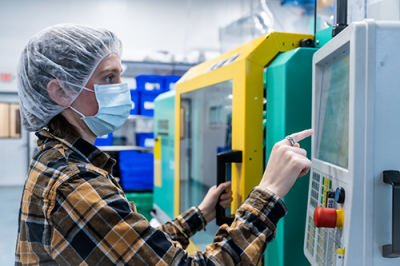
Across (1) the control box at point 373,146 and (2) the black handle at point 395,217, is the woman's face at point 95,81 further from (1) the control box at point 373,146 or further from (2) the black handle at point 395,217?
(2) the black handle at point 395,217

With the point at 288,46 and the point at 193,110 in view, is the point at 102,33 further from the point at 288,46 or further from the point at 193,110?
the point at 193,110

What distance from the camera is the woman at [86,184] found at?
712 millimetres

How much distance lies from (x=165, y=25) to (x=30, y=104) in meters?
5.01

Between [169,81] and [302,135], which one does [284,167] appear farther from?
[169,81]

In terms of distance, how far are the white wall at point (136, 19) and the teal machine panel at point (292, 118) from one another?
15.0 feet

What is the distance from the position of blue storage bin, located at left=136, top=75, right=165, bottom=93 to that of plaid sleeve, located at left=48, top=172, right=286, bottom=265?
366cm

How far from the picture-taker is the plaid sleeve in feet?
2.33

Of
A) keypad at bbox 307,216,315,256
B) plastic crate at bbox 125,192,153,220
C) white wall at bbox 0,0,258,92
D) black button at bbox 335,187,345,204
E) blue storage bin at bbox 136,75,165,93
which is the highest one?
white wall at bbox 0,0,258,92

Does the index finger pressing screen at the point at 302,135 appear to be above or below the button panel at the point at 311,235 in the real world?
above

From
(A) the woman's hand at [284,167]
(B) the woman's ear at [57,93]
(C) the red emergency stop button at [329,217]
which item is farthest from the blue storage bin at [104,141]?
(C) the red emergency stop button at [329,217]

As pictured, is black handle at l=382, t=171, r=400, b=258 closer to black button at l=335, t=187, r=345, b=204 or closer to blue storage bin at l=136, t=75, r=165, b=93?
black button at l=335, t=187, r=345, b=204

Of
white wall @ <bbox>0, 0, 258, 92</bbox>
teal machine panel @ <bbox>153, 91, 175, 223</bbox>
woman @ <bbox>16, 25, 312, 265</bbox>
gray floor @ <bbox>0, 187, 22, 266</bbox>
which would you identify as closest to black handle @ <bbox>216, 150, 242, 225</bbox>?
woman @ <bbox>16, 25, 312, 265</bbox>

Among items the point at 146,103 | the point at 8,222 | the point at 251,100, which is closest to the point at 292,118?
the point at 251,100

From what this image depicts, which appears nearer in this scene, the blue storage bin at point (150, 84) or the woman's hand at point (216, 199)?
the woman's hand at point (216, 199)
